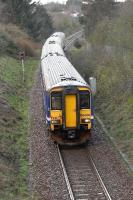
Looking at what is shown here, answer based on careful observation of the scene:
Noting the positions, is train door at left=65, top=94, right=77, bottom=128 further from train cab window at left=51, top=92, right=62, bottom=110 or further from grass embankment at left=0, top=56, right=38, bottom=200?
grass embankment at left=0, top=56, right=38, bottom=200

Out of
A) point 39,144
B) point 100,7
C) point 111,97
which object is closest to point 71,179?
point 39,144

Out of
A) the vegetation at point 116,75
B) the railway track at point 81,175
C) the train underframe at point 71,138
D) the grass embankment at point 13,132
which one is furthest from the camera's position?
the vegetation at point 116,75

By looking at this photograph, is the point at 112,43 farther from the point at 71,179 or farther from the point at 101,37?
the point at 71,179

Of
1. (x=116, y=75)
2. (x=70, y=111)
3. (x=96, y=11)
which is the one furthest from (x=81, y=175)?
(x=96, y=11)

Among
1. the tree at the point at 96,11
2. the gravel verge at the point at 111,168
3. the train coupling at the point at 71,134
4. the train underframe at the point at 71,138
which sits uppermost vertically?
the tree at the point at 96,11

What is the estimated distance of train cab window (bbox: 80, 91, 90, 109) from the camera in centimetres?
1902

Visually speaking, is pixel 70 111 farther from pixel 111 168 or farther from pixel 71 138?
pixel 111 168

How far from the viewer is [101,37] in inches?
1436

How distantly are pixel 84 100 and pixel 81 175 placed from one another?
3.67m

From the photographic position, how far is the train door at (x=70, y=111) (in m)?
18.8

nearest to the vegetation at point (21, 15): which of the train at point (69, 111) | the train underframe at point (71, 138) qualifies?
the train at point (69, 111)

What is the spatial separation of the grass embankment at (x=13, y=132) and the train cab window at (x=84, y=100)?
9.91ft

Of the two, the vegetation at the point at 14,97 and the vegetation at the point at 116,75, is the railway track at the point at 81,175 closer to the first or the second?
the vegetation at the point at 14,97

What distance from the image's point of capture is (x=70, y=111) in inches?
742
